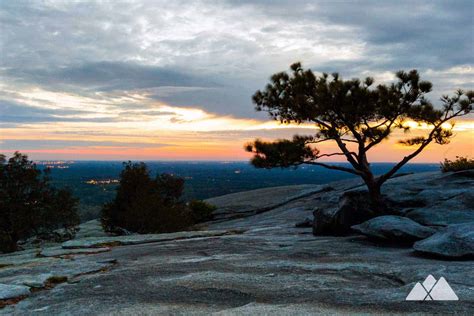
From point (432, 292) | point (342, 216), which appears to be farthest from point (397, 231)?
point (432, 292)

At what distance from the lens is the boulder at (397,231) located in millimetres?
13070

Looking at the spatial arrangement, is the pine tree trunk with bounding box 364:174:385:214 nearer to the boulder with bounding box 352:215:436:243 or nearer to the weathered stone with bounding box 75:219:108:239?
the boulder with bounding box 352:215:436:243

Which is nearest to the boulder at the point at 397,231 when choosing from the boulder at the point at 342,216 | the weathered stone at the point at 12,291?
the boulder at the point at 342,216

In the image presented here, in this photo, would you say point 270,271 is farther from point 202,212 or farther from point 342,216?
point 202,212

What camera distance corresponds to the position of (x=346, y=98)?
59.0ft

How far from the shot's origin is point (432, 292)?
291 inches

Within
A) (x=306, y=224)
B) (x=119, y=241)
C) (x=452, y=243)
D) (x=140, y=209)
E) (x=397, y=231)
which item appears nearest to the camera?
(x=452, y=243)

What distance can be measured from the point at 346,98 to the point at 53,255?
12.9 meters

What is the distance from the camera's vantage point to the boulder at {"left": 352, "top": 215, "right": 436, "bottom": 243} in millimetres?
13070

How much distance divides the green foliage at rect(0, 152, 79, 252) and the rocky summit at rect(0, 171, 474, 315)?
1146 cm

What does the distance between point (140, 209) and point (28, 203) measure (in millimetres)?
7179

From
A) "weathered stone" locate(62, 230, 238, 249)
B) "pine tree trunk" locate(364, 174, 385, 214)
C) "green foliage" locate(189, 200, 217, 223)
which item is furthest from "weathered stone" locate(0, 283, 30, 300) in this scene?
"green foliage" locate(189, 200, 217, 223)

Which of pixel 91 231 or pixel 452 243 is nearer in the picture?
pixel 452 243

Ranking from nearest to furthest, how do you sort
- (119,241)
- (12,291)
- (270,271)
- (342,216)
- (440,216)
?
(12,291) → (270,271) → (440,216) → (342,216) → (119,241)
